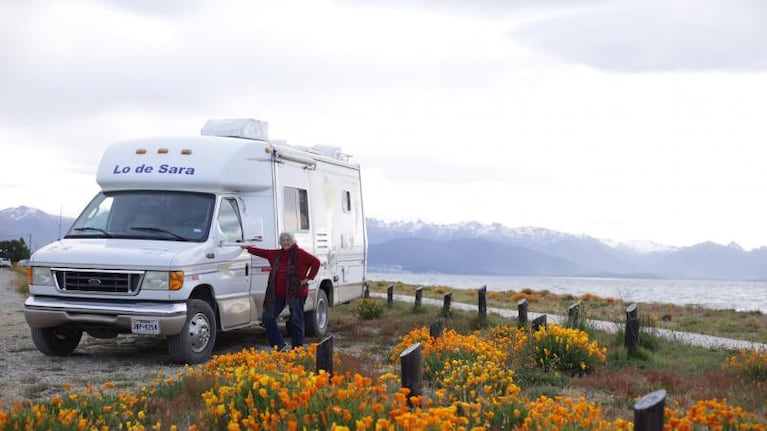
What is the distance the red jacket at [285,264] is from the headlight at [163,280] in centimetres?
144

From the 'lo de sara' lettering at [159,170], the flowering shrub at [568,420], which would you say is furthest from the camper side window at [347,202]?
the flowering shrub at [568,420]

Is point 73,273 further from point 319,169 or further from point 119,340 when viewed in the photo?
point 319,169

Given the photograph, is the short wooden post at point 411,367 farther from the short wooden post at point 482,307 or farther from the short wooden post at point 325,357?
the short wooden post at point 482,307

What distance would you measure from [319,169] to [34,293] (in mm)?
5646

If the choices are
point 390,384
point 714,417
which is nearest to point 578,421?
point 714,417

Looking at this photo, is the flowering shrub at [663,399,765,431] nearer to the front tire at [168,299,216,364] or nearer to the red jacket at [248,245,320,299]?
the red jacket at [248,245,320,299]

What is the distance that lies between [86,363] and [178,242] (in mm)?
2076

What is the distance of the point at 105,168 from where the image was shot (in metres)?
12.1

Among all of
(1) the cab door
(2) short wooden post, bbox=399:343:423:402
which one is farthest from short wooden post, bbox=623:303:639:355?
(2) short wooden post, bbox=399:343:423:402

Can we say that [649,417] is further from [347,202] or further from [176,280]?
[347,202]

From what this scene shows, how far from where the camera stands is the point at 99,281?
415 inches

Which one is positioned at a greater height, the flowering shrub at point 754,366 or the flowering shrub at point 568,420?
the flowering shrub at point 568,420

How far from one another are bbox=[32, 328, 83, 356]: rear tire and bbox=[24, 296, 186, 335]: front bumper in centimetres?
49

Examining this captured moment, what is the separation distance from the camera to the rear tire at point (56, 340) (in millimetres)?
11203
